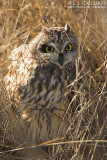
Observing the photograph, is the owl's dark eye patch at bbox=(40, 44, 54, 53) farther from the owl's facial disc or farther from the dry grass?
the dry grass

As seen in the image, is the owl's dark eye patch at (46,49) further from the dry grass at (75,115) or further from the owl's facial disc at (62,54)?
the dry grass at (75,115)

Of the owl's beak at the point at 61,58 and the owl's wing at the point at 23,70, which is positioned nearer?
the owl's beak at the point at 61,58

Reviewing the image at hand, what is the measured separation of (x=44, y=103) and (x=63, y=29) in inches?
20.9

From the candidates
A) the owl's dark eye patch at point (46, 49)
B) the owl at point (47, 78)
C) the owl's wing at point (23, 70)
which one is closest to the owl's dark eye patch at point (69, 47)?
the owl at point (47, 78)

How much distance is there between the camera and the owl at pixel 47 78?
175cm

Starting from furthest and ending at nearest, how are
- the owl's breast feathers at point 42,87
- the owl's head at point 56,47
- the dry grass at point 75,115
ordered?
the owl's breast feathers at point 42,87
the owl's head at point 56,47
the dry grass at point 75,115

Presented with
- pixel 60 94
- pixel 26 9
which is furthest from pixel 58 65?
pixel 26 9

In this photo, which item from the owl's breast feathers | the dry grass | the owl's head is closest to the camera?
the dry grass

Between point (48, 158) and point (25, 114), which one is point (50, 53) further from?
point (48, 158)

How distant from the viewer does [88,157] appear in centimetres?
162

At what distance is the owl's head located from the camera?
1715mm

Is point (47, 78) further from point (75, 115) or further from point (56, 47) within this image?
point (75, 115)

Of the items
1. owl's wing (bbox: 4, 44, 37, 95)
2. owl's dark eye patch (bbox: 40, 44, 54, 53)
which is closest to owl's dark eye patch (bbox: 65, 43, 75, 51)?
owl's dark eye patch (bbox: 40, 44, 54, 53)

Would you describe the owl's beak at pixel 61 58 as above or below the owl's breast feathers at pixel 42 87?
above
